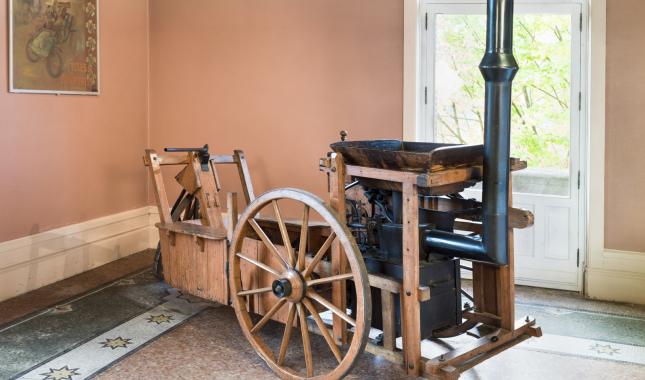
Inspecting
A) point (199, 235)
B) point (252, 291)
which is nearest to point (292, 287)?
point (252, 291)

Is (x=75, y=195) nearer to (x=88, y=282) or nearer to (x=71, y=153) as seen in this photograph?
(x=71, y=153)

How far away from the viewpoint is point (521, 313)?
14.5 ft

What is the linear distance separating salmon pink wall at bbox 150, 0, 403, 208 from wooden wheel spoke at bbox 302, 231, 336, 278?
7.35 feet

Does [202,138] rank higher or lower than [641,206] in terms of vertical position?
higher

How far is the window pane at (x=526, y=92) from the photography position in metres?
4.84

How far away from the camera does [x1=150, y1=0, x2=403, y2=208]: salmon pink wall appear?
520 cm

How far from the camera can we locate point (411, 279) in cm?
292

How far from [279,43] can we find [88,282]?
2394 mm

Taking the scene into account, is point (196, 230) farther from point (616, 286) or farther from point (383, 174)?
point (616, 286)

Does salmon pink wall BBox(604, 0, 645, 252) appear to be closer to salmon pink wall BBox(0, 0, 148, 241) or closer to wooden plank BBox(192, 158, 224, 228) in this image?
wooden plank BBox(192, 158, 224, 228)

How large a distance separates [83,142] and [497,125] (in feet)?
11.7

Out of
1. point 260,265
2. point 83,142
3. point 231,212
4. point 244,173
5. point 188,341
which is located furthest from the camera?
point 83,142

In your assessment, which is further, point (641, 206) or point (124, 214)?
point (124, 214)

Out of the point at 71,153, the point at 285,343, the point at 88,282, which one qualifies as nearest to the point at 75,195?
the point at 71,153
